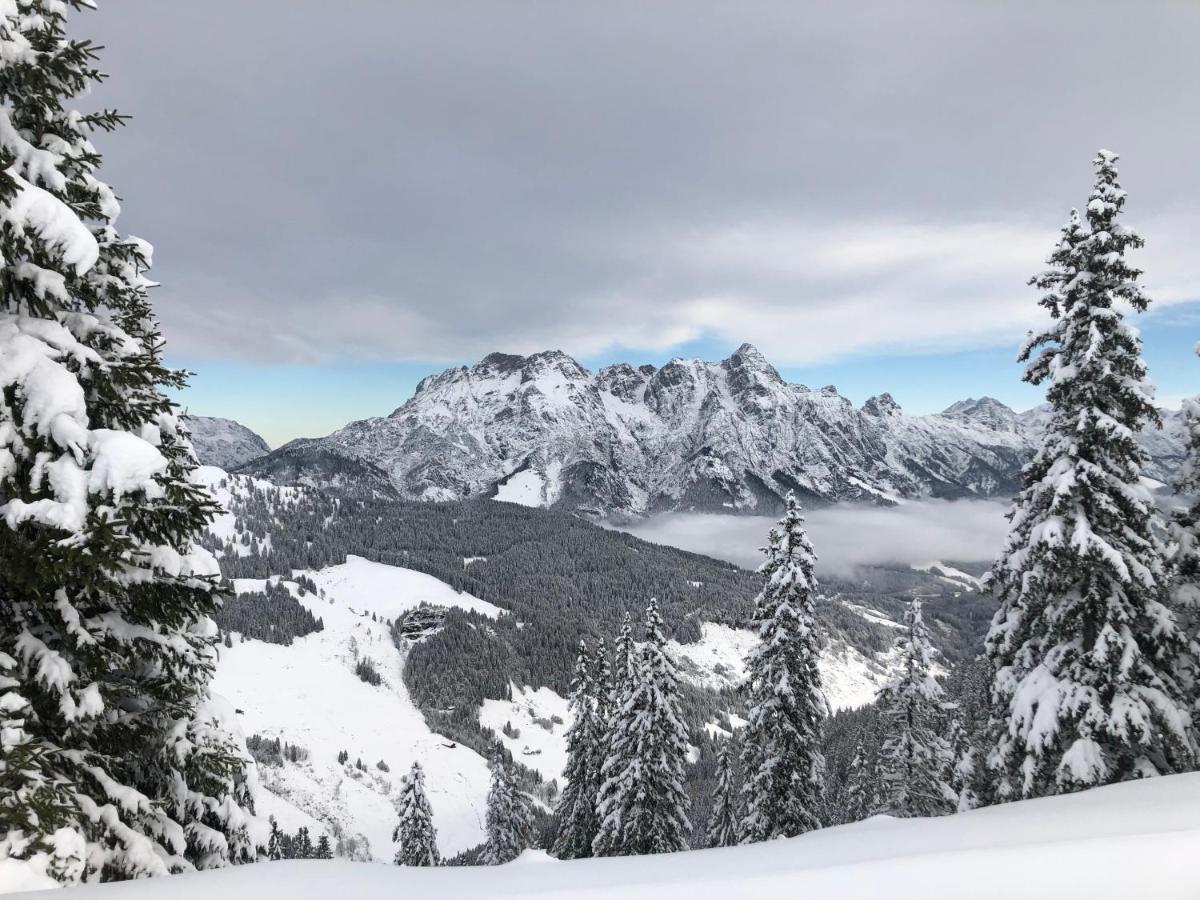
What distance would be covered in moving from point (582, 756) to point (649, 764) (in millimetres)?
8583

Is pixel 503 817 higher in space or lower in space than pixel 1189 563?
lower

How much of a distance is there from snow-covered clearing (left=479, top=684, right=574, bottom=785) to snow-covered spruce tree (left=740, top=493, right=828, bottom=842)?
121932 mm

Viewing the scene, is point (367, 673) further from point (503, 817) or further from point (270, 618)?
point (503, 817)

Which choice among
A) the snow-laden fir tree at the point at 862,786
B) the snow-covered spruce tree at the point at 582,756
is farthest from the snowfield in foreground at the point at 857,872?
the snow-laden fir tree at the point at 862,786

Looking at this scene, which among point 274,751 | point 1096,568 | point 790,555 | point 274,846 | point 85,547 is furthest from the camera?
point 274,751

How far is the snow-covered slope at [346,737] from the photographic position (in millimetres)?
100500

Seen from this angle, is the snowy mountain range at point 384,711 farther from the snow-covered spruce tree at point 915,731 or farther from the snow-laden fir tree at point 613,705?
the snow-covered spruce tree at point 915,731

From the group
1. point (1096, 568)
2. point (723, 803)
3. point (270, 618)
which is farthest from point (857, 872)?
point (270, 618)

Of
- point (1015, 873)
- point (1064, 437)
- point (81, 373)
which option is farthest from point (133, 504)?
point (1064, 437)

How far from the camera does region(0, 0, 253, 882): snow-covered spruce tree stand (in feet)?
15.4

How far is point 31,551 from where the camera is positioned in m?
4.69

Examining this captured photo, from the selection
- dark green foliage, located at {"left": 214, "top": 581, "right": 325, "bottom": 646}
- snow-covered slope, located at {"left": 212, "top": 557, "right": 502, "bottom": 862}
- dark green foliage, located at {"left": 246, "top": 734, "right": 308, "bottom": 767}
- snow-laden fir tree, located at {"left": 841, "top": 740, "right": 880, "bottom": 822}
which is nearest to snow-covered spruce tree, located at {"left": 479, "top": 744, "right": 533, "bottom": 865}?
snow-laden fir tree, located at {"left": 841, "top": 740, "right": 880, "bottom": 822}

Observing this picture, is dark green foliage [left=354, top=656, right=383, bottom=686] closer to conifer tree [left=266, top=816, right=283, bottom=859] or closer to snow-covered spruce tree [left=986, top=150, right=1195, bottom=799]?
conifer tree [left=266, top=816, right=283, bottom=859]

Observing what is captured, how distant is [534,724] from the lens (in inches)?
6029
